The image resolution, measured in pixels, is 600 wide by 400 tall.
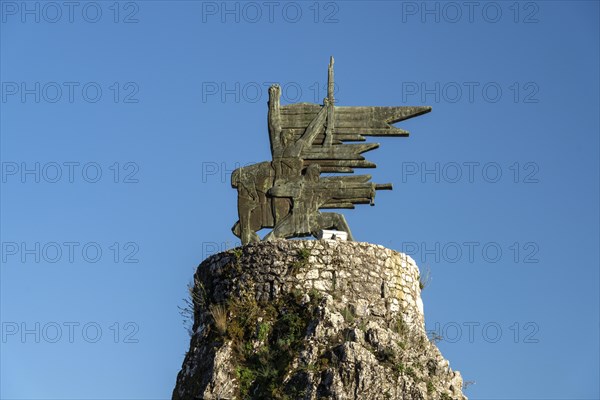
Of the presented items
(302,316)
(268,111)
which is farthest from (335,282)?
(268,111)

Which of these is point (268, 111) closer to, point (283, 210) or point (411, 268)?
point (283, 210)

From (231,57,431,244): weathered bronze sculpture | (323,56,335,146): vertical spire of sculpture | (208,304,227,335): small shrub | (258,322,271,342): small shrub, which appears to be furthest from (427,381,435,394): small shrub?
(323,56,335,146): vertical spire of sculpture

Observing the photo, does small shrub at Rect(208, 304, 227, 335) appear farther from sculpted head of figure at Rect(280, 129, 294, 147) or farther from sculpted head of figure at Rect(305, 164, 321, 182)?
sculpted head of figure at Rect(280, 129, 294, 147)

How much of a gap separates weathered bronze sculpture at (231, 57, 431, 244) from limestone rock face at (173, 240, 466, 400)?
3.68 feet

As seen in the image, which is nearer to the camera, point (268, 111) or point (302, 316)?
point (302, 316)

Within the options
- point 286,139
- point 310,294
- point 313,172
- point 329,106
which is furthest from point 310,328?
point 329,106

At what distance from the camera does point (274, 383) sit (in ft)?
75.4

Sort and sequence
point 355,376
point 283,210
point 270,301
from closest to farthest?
point 355,376
point 270,301
point 283,210

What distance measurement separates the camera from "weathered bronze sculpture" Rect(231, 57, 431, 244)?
25875 mm

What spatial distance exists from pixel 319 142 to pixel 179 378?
574 centimetres

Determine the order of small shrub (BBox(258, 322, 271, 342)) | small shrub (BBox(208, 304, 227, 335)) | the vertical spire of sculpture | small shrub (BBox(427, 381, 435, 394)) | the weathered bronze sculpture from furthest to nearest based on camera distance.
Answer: the vertical spire of sculpture, the weathered bronze sculpture, small shrub (BBox(208, 304, 227, 335)), small shrub (BBox(258, 322, 271, 342)), small shrub (BBox(427, 381, 435, 394))

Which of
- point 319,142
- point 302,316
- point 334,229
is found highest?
point 319,142

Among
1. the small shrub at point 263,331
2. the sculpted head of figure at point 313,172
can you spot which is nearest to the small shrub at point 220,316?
the small shrub at point 263,331

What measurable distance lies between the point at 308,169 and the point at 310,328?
13.1 ft
